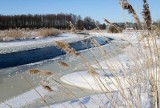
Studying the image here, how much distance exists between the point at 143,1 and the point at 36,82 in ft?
22.4

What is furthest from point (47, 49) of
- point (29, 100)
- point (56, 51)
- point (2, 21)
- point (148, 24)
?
point (2, 21)

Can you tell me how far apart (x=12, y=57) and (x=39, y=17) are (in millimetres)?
41772

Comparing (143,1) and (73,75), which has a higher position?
(143,1)

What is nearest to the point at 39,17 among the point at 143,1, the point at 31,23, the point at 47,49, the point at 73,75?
the point at 31,23

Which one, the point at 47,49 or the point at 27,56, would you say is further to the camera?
the point at 47,49

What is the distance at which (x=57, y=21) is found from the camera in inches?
2154

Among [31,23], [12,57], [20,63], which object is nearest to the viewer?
[20,63]

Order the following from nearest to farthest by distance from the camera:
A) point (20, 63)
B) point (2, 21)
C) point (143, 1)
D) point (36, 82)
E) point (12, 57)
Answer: point (143, 1), point (36, 82), point (20, 63), point (12, 57), point (2, 21)

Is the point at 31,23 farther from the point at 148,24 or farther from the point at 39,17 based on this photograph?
the point at 148,24

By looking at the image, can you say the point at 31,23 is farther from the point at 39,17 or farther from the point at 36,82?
the point at 36,82

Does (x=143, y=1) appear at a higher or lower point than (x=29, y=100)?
higher

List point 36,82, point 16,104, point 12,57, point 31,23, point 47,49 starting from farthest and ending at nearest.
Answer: point 31,23, point 47,49, point 12,57, point 36,82, point 16,104

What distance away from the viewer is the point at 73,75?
8820 mm

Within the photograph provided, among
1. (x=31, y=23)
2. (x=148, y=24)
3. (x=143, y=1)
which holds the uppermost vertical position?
(x=143, y=1)
